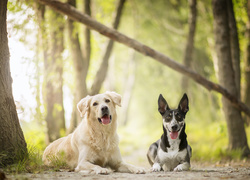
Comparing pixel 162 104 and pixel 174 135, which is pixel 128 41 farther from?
pixel 174 135

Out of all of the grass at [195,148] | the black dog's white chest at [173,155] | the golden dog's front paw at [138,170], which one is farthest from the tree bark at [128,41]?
the golden dog's front paw at [138,170]

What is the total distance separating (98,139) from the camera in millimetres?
4961

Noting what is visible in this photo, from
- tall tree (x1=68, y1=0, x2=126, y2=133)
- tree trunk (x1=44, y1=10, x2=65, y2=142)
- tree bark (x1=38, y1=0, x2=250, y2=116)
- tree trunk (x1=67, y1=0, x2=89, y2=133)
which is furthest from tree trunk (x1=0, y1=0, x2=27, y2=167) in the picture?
tree trunk (x1=44, y1=10, x2=65, y2=142)

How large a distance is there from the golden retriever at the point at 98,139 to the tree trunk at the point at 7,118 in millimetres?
735

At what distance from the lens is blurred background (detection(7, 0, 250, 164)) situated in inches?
275

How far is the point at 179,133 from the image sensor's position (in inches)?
196

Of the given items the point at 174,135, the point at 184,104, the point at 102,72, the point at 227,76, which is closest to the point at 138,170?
the point at 174,135

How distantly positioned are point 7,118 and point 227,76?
607 centimetres

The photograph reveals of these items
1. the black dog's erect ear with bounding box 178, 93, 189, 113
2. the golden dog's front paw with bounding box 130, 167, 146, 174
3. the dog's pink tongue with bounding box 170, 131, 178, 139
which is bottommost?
the golden dog's front paw with bounding box 130, 167, 146, 174

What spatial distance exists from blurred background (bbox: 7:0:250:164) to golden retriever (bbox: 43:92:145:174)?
2.69 ft

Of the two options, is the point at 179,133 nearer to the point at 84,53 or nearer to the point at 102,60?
the point at 102,60

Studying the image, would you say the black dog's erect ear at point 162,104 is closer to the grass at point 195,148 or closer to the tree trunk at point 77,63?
the grass at point 195,148

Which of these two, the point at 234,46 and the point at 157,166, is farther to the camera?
the point at 234,46

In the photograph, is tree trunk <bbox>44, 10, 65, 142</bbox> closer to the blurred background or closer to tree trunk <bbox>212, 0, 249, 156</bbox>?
the blurred background
